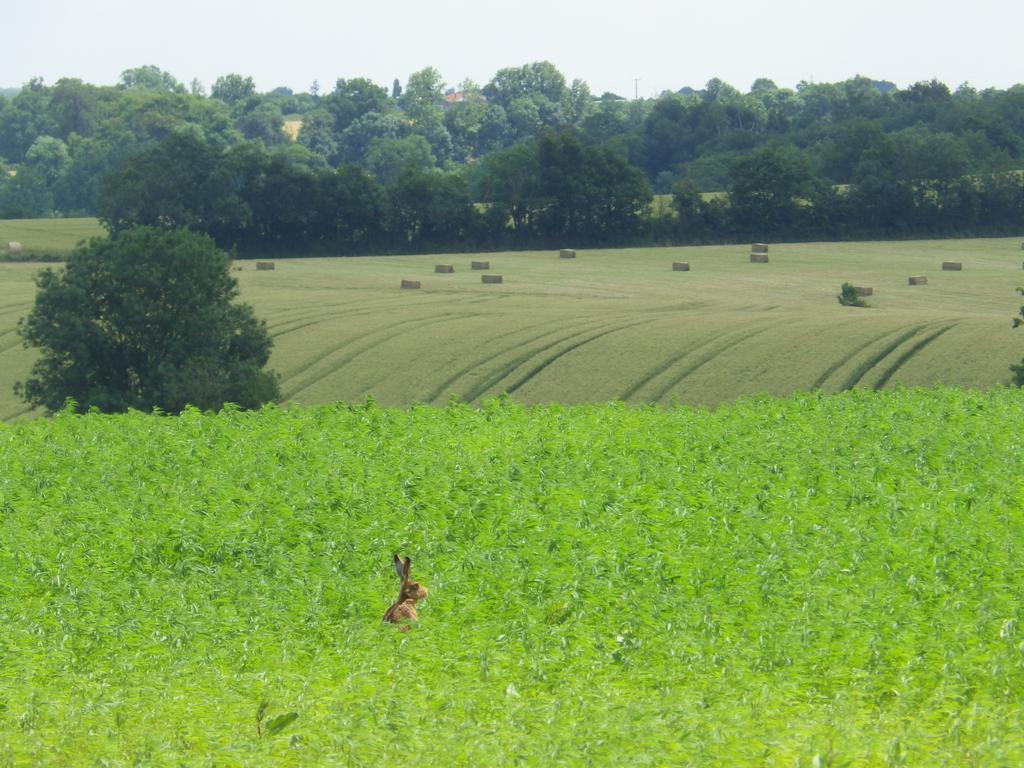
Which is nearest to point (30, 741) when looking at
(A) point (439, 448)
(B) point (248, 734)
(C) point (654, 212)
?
(B) point (248, 734)

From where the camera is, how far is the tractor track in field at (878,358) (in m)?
49.3

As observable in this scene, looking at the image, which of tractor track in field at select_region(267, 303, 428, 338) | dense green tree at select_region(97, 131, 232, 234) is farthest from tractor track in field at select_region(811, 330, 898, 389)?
dense green tree at select_region(97, 131, 232, 234)

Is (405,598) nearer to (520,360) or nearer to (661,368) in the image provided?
(661,368)

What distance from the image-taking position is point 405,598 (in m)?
12.8

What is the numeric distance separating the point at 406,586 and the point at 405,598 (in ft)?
0.36

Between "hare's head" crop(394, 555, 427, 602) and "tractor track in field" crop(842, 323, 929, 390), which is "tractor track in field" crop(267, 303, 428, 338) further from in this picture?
"hare's head" crop(394, 555, 427, 602)

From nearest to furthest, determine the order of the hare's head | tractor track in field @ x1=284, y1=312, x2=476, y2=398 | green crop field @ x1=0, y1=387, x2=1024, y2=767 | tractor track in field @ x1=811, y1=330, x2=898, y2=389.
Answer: green crop field @ x1=0, y1=387, x2=1024, y2=767 < the hare's head < tractor track in field @ x1=811, y1=330, x2=898, y2=389 < tractor track in field @ x1=284, y1=312, x2=476, y2=398

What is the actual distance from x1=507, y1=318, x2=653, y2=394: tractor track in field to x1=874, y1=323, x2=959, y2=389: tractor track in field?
11770 millimetres

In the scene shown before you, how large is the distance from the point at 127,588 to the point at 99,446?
748 cm

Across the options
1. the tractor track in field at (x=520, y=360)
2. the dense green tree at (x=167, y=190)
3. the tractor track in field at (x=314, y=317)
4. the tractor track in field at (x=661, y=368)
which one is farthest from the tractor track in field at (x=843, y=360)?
the dense green tree at (x=167, y=190)

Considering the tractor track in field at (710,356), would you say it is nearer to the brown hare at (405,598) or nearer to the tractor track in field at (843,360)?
the tractor track in field at (843,360)

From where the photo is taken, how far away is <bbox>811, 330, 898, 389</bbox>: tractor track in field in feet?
161

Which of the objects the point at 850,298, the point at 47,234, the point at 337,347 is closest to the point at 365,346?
the point at 337,347

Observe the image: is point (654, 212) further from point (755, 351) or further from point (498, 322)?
point (755, 351)
